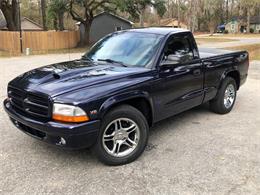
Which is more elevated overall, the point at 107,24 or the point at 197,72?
the point at 107,24

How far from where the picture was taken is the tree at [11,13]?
91.1 ft

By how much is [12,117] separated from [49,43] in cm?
2239

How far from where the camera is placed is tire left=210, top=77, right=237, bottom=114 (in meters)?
6.02

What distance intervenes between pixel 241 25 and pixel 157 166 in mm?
76245

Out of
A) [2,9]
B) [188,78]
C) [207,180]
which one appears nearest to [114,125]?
[207,180]

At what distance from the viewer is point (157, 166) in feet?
12.9

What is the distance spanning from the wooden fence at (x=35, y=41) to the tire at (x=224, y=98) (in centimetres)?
1941

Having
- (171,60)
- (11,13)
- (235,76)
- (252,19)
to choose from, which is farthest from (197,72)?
(252,19)

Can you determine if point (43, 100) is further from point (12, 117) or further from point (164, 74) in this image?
point (164, 74)

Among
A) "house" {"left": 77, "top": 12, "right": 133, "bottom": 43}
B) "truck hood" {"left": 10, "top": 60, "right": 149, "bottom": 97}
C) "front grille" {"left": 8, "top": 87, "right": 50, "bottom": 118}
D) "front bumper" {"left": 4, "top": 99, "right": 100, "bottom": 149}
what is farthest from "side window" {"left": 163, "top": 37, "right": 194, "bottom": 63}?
"house" {"left": 77, "top": 12, "right": 133, "bottom": 43}

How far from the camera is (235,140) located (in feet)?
15.9

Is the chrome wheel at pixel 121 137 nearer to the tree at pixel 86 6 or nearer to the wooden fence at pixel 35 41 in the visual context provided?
the wooden fence at pixel 35 41

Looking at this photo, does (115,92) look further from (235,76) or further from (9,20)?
(9,20)

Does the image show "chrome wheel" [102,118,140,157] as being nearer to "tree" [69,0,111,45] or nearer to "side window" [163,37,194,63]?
"side window" [163,37,194,63]
